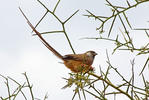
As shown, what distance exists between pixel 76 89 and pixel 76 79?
0.26 feet

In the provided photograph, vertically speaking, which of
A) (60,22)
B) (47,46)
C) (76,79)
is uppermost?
(60,22)

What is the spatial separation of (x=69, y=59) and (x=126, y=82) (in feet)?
4.16

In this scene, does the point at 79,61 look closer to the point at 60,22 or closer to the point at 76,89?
the point at 60,22

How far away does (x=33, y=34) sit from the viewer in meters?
2.33

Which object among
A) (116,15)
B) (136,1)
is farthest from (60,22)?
(136,1)

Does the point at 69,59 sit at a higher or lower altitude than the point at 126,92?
higher

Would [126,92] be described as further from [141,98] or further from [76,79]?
[76,79]

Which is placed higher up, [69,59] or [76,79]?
[69,59]

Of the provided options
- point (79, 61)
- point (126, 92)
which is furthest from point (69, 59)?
point (126, 92)

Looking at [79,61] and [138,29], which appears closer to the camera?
[138,29]

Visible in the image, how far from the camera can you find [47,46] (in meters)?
2.53

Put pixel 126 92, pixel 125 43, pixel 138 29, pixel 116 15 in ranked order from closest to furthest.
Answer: pixel 126 92 → pixel 138 29 → pixel 125 43 → pixel 116 15

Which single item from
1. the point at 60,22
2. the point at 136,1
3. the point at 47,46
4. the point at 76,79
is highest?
the point at 136,1

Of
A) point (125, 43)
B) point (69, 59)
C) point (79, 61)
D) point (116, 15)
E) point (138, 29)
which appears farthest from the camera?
point (69, 59)
